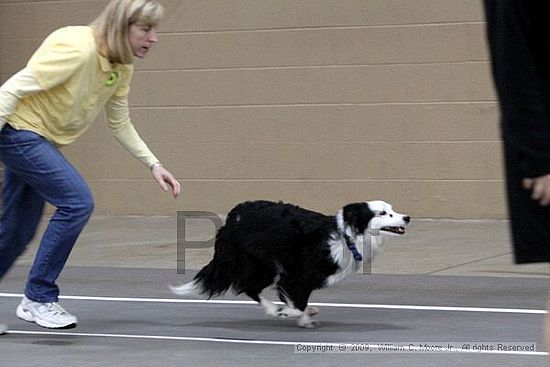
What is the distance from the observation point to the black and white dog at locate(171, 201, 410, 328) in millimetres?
7082

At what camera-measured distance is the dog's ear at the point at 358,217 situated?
23.3 feet

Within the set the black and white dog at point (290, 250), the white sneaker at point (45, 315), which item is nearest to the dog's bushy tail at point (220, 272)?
the black and white dog at point (290, 250)

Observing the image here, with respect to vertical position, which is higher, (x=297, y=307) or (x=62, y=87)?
(x=62, y=87)

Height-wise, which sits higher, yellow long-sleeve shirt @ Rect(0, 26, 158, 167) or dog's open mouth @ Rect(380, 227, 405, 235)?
yellow long-sleeve shirt @ Rect(0, 26, 158, 167)

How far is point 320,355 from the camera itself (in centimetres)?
635

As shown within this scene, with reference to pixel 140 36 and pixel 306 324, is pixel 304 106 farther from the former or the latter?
pixel 140 36

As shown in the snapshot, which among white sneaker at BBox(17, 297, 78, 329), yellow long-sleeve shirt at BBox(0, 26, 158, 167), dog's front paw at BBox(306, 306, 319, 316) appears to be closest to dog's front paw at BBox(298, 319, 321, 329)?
dog's front paw at BBox(306, 306, 319, 316)

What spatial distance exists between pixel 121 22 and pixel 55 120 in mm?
642

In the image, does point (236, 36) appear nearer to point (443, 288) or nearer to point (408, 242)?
point (408, 242)

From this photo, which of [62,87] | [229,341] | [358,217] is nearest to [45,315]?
[229,341]

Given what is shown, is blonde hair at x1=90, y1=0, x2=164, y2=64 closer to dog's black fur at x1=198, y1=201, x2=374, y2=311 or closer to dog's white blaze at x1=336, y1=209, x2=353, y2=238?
dog's black fur at x1=198, y1=201, x2=374, y2=311

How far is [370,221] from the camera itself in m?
7.13

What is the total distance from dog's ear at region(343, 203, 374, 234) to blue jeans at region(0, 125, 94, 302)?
147 centimetres

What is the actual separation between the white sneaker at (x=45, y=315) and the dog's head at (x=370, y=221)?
5.40 ft
